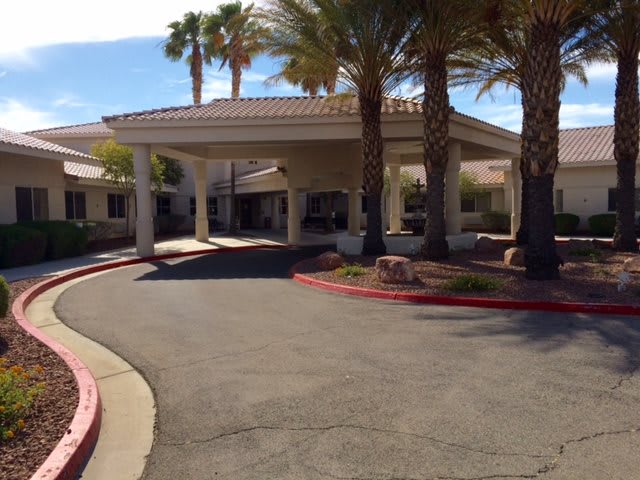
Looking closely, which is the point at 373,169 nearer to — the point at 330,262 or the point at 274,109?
the point at 330,262

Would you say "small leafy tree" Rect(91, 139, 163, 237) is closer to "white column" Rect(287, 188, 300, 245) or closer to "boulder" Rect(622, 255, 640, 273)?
"white column" Rect(287, 188, 300, 245)

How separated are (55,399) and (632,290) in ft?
30.5

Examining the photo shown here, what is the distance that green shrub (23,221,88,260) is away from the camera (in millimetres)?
17844

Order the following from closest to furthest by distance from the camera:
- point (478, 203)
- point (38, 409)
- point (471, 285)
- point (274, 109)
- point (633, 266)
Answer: point (38, 409), point (471, 285), point (633, 266), point (274, 109), point (478, 203)

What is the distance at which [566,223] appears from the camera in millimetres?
27500

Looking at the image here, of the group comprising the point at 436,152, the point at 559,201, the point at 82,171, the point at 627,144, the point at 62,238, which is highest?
the point at 82,171

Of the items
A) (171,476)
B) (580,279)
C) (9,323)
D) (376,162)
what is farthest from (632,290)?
(9,323)

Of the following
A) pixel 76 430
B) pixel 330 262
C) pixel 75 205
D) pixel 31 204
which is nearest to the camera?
pixel 76 430

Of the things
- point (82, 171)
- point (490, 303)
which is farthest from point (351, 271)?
point (82, 171)

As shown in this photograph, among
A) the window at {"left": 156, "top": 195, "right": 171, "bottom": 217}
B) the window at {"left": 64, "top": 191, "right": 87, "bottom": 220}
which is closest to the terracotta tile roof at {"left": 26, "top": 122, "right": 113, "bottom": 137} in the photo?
the window at {"left": 156, "top": 195, "right": 171, "bottom": 217}

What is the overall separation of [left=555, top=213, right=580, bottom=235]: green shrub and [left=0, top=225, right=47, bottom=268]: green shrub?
22502 millimetres

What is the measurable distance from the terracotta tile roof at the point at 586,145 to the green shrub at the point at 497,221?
4198 mm

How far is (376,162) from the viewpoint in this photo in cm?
1611

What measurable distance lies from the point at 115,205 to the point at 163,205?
9.10 m
